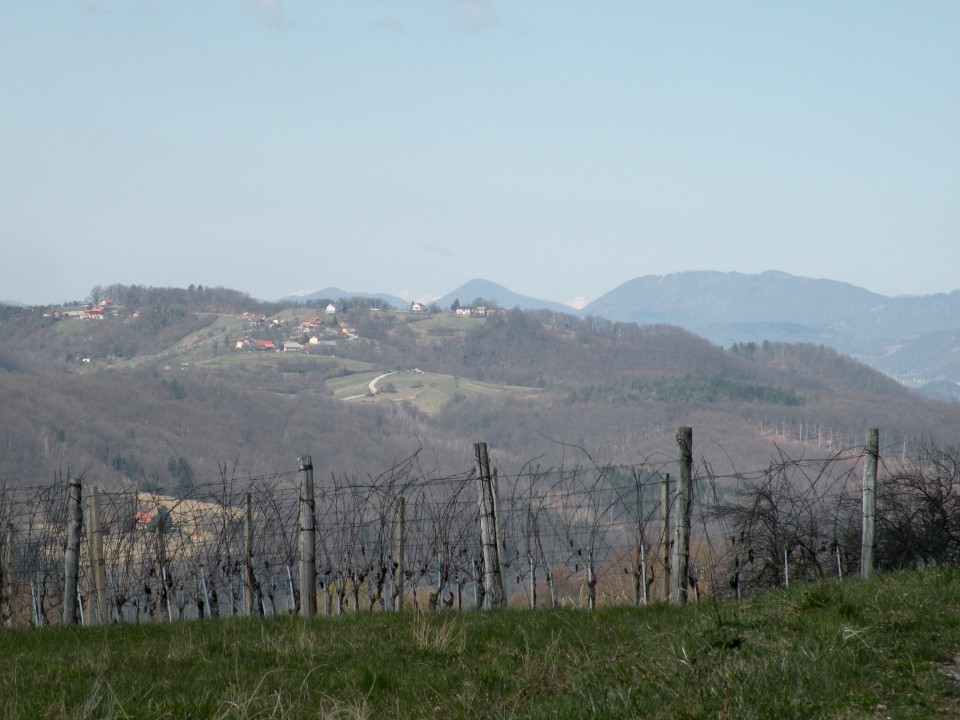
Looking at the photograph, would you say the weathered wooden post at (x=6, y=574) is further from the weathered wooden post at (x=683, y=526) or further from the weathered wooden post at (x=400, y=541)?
the weathered wooden post at (x=683, y=526)

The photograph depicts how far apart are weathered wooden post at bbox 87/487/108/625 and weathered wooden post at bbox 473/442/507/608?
12.5ft

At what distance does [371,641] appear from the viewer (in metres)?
6.35

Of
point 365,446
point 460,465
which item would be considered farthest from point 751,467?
point 365,446

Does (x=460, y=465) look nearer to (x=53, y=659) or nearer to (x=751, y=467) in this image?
(x=751, y=467)

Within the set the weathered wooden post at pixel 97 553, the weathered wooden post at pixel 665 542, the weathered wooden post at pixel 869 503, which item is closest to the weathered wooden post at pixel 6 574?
the weathered wooden post at pixel 97 553

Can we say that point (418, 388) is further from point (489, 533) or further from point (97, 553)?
point (489, 533)

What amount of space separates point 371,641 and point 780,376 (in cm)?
18654

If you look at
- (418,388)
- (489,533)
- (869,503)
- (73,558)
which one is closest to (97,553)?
(73,558)

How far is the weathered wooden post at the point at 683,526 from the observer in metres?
8.13

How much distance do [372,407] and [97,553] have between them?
5031 inches

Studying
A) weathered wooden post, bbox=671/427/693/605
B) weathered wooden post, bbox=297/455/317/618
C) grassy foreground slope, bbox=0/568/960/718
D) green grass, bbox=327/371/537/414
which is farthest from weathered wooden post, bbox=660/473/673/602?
green grass, bbox=327/371/537/414

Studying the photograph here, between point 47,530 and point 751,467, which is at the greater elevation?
point 47,530

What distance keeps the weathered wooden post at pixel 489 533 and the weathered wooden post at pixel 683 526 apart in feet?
5.00

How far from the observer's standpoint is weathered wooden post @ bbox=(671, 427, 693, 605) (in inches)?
320
